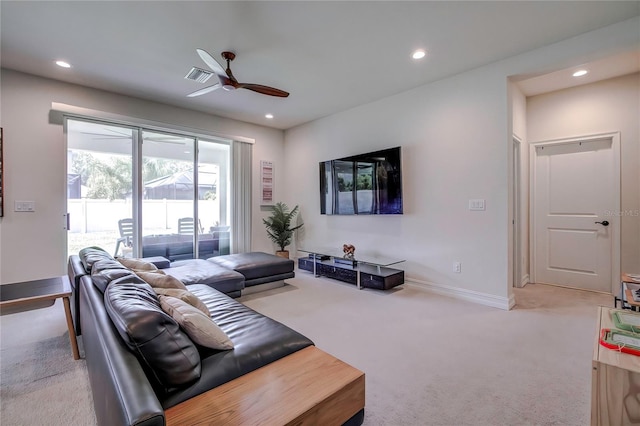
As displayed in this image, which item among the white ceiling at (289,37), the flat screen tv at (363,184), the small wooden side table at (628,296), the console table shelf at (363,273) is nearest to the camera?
the small wooden side table at (628,296)

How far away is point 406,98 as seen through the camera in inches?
155

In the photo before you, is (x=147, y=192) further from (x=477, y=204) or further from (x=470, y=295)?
(x=470, y=295)

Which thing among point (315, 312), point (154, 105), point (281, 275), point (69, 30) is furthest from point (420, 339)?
point (154, 105)

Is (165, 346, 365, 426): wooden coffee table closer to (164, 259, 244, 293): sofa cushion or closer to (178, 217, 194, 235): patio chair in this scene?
(164, 259, 244, 293): sofa cushion

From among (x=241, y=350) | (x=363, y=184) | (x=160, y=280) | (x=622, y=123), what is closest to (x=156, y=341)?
(x=241, y=350)

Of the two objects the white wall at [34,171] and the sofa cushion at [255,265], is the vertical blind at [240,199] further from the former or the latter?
the white wall at [34,171]

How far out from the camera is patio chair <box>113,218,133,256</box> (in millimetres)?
4160

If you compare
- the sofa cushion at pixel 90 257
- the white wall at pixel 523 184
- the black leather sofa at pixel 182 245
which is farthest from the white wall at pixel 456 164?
the sofa cushion at pixel 90 257

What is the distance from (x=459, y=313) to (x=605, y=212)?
2.43 m

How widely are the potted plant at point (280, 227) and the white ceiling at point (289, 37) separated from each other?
8.15 ft

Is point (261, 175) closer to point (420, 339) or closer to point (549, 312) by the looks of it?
point (420, 339)

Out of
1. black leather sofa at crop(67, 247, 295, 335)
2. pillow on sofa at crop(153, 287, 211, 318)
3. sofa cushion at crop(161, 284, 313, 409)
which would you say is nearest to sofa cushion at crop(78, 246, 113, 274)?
black leather sofa at crop(67, 247, 295, 335)

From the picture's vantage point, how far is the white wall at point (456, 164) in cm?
305

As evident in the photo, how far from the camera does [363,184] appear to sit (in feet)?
14.4
